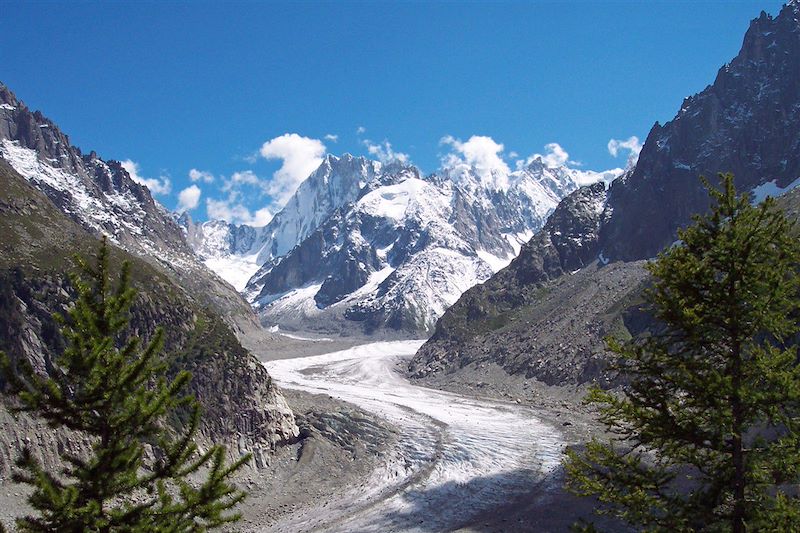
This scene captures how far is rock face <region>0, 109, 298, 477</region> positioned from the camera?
50406 mm

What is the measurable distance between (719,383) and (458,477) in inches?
2037

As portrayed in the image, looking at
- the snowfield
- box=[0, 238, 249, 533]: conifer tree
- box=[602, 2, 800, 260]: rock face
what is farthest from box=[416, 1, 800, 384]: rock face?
box=[0, 238, 249, 533]: conifer tree

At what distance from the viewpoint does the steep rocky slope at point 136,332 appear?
5062 centimetres

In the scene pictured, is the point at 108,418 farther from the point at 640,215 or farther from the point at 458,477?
the point at 640,215

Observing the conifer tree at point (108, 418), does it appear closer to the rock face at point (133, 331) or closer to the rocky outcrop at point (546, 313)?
the rock face at point (133, 331)

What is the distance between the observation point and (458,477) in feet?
203

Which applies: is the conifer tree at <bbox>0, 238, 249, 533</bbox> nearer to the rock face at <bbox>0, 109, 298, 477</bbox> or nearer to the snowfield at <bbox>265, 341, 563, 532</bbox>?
the rock face at <bbox>0, 109, 298, 477</bbox>

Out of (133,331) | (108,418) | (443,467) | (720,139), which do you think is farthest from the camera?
(720,139)

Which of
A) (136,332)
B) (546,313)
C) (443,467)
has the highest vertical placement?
(546,313)

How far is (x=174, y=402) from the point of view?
14023 mm

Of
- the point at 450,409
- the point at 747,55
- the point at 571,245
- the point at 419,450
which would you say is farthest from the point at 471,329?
the point at 747,55

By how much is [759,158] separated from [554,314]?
66748 mm

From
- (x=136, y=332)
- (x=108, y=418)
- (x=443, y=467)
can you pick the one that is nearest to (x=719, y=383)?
(x=108, y=418)

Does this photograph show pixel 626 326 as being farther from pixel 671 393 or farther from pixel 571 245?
pixel 671 393
